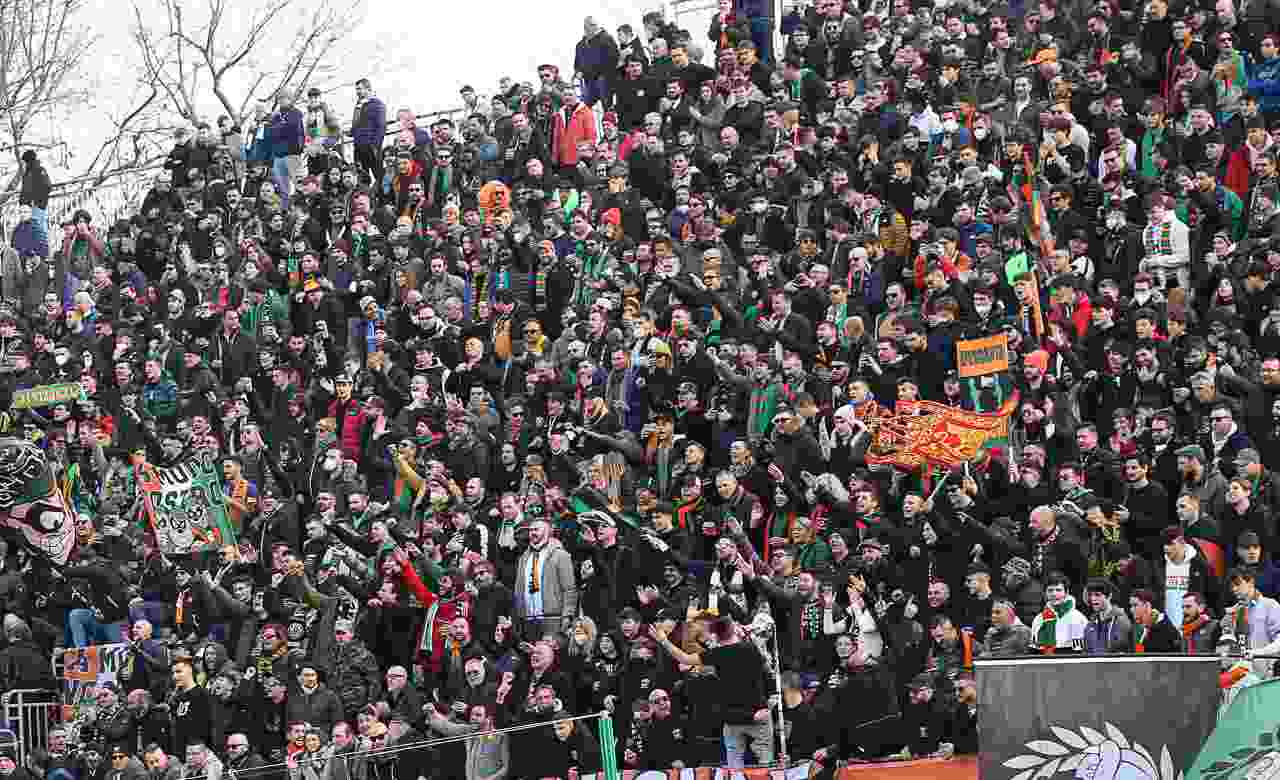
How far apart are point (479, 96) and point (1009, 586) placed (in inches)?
490

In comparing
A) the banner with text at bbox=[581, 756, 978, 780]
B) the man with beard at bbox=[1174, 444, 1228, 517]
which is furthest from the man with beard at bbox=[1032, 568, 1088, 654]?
the man with beard at bbox=[1174, 444, 1228, 517]

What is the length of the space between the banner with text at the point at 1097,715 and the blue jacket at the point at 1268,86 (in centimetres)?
1095

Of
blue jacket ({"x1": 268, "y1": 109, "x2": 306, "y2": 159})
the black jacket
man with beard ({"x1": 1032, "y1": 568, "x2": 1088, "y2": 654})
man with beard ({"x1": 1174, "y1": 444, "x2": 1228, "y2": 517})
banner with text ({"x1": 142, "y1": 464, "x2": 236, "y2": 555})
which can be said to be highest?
blue jacket ({"x1": 268, "y1": 109, "x2": 306, "y2": 159})

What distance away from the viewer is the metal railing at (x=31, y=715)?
1955 centimetres

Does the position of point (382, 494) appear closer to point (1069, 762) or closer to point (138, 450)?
point (138, 450)

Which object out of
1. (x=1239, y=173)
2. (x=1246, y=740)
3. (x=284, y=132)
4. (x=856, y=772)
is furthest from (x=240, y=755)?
(x=284, y=132)

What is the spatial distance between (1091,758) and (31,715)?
12.1 metres

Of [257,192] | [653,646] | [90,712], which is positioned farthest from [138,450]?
[653,646]

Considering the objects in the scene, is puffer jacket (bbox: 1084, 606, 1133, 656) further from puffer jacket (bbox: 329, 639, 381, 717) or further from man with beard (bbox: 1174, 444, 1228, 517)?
puffer jacket (bbox: 329, 639, 381, 717)

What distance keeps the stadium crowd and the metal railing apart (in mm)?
262

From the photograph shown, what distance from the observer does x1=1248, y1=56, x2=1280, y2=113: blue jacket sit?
65.1 feet

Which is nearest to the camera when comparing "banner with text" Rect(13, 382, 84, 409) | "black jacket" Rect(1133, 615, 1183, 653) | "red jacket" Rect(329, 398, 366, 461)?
"black jacket" Rect(1133, 615, 1183, 653)

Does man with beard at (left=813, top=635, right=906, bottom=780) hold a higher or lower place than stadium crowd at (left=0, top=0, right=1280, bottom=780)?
lower

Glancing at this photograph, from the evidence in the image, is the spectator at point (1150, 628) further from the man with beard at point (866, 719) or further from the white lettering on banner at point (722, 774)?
the white lettering on banner at point (722, 774)
